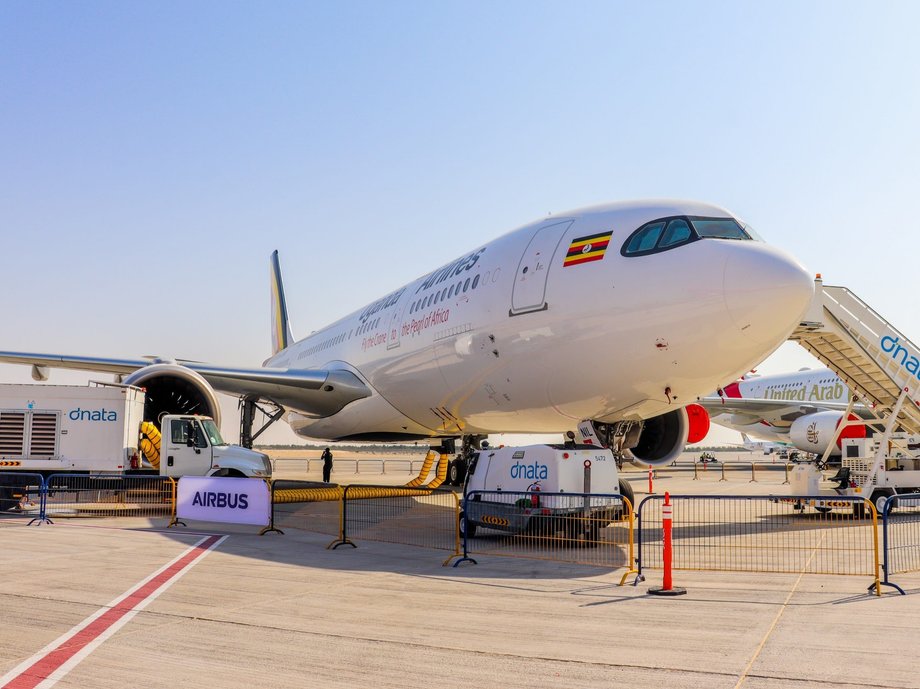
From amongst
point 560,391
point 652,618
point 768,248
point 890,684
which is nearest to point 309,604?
point 652,618

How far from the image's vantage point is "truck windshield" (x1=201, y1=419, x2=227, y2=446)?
16.7 m

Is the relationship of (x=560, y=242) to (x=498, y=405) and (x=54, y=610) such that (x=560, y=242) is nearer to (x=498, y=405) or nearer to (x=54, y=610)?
(x=498, y=405)


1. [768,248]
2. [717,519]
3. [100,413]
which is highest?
[768,248]

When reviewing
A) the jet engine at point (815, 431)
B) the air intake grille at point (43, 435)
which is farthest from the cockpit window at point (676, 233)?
the jet engine at point (815, 431)

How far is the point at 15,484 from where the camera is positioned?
1523 centimetres

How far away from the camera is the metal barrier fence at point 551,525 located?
1003 centimetres

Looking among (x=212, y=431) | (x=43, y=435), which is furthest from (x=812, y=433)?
(x=43, y=435)

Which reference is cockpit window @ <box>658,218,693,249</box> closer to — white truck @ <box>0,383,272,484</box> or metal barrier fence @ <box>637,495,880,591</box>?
metal barrier fence @ <box>637,495,880,591</box>

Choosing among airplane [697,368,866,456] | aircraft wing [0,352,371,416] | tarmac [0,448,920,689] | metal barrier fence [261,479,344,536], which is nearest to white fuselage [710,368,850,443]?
airplane [697,368,866,456]

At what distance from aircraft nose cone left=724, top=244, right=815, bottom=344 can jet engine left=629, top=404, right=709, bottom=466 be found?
10.3ft

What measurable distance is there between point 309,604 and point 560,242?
619 cm

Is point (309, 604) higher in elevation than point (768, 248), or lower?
lower

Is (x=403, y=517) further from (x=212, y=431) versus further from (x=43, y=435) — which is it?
(x=43, y=435)

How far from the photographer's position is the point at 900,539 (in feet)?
36.8
